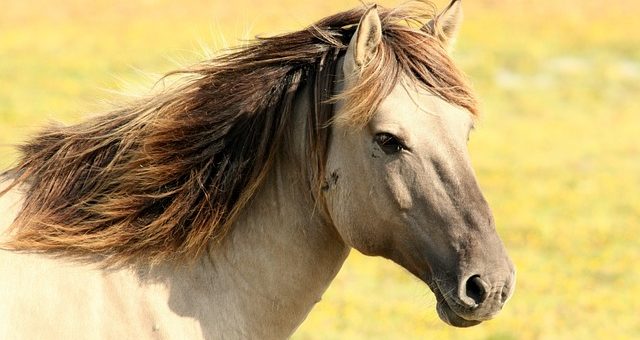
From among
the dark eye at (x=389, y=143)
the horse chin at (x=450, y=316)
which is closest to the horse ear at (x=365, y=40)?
the dark eye at (x=389, y=143)

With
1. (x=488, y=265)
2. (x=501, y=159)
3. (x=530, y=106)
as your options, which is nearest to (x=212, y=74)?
(x=488, y=265)

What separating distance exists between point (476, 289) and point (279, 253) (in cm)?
83

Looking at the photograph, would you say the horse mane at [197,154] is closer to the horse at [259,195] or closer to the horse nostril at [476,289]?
the horse at [259,195]

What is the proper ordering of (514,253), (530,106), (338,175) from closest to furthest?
(338,175) → (514,253) → (530,106)

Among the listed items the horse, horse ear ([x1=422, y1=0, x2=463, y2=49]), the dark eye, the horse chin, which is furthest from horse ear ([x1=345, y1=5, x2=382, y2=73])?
the horse chin

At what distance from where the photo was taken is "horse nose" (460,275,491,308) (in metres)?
3.55

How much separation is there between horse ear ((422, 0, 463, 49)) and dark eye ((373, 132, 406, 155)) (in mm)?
586

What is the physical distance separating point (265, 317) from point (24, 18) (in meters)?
27.6

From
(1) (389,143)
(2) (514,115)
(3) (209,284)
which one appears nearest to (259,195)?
(3) (209,284)

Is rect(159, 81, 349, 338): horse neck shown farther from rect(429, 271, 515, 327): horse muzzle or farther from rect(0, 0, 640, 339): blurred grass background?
rect(429, 271, 515, 327): horse muzzle

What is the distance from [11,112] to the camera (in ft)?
62.1

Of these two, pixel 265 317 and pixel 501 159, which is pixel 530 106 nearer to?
pixel 501 159

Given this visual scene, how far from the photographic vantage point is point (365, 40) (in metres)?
3.74

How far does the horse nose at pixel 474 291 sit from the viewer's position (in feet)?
11.6
